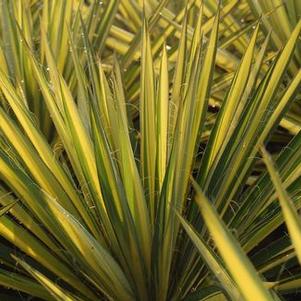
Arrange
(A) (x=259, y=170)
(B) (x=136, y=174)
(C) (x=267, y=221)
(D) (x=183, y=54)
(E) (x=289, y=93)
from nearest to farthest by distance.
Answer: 1. (B) (x=136, y=174)
2. (C) (x=267, y=221)
3. (E) (x=289, y=93)
4. (D) (x=183, y=54)
5. (A) (x=259, y=170)

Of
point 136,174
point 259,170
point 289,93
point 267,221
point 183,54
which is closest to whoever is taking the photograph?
point 136,174

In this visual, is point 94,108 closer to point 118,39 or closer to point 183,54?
point 183,54

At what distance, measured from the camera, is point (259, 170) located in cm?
218

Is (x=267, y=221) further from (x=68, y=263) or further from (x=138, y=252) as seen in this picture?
(x=68, y=263)

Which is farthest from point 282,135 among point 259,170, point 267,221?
point 267,221

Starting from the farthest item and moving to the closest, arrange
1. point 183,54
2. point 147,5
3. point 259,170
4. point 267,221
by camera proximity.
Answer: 1. point 147,5
2. point 259,170
3. point 183,54
4. point 267,221

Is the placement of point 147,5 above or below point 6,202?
above

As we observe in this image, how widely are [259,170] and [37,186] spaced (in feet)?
2.95

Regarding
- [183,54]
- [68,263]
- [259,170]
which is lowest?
[68,263]

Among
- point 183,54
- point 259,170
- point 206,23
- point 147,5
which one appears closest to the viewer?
point 183,54

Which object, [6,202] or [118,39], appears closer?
[6,202]

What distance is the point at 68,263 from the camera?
63.2 inches

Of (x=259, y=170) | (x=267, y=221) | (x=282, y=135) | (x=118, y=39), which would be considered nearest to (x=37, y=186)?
(x=267, y=221)

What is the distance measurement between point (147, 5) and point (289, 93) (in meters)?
1.16
